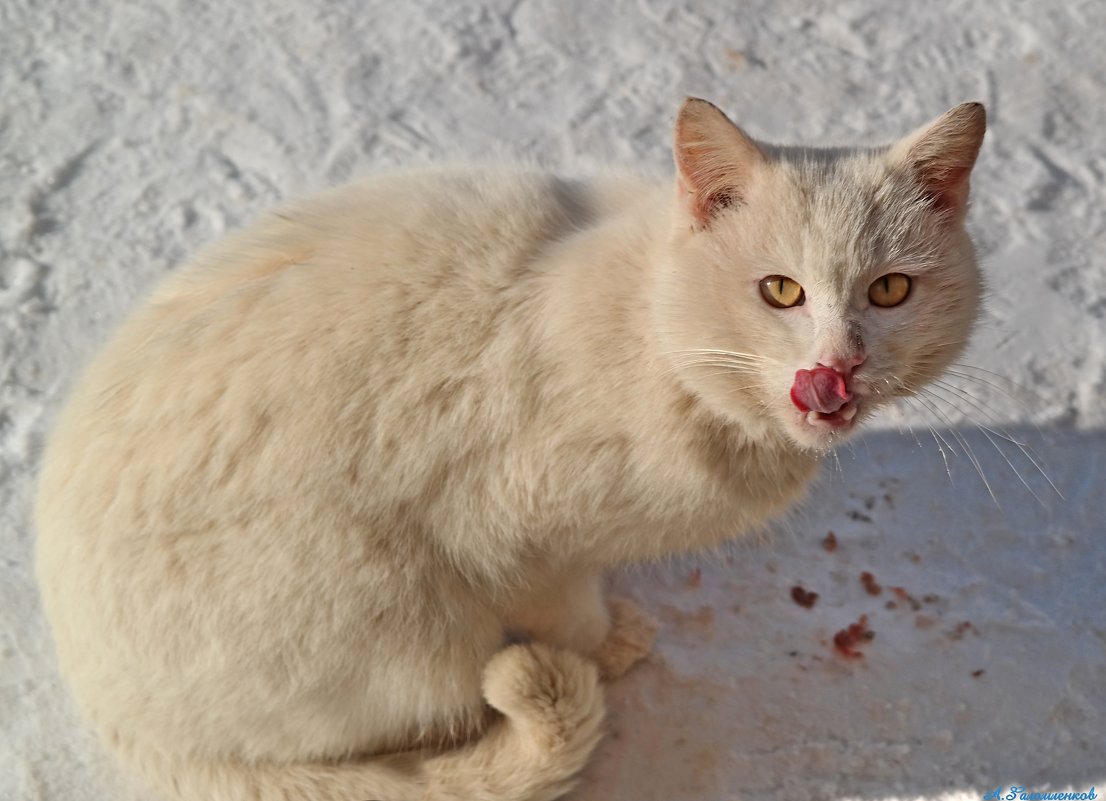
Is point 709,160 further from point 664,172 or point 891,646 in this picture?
point 664,172

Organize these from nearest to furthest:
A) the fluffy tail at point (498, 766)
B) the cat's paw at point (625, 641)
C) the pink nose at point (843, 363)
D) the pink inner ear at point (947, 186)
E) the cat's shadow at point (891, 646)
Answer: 1. the pink nose at point (843, 363)
2. the pink inner ear at point (947, 186)
3. the fluffy tail at point (498, 766)
4. the cat's shadow at point (891, 646)
5. the cat's paw at point (625, 641)

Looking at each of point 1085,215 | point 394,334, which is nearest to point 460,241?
point 394,334

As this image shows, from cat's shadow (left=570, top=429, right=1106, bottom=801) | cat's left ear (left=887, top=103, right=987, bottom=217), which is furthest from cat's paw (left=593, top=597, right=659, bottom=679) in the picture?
cat's left ear (left=887, top=103, right=987, bottom=217)

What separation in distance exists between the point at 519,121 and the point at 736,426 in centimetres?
164

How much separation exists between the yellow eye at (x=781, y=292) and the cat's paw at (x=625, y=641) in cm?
89

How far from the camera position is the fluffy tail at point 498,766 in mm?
1785

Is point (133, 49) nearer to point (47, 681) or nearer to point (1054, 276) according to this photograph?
point (47, 681)

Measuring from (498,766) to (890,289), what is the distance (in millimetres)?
1059

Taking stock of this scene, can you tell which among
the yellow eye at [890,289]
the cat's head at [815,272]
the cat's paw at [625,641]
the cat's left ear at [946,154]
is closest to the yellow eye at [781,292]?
the cat's head at [815,272]

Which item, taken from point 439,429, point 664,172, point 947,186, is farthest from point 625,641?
point 664,172

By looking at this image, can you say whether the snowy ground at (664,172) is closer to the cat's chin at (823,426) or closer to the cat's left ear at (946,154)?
the cat's chin at (823,426)

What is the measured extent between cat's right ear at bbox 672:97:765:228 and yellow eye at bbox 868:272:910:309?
0.25 metres

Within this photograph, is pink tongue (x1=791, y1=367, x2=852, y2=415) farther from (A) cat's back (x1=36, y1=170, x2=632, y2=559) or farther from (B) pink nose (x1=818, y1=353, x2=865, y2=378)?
(A) cat's back (x1=36, y1=170, x2=632, y2=559)

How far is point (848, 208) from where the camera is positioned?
4.96ft
